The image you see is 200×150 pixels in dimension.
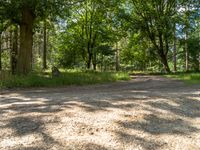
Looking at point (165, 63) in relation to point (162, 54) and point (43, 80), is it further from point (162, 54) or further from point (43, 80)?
point (43, 80)

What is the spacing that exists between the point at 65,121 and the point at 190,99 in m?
3.46

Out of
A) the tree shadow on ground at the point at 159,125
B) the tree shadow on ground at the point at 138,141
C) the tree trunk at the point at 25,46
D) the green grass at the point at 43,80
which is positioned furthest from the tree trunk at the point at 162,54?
the tree shadow on ground at the point at 138,141

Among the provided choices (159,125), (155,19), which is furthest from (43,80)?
(155,19)

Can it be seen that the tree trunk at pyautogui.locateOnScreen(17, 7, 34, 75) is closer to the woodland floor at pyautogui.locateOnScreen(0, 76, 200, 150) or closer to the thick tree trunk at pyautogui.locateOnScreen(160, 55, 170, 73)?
the woodland floor at pyautogui.locateOnScreen(0, 76, 200, 150)

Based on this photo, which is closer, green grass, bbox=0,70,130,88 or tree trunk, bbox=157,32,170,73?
green grass, bbox=0,70,130,88

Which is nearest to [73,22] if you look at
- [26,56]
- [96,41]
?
[96,41]

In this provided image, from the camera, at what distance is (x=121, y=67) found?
3956 cm

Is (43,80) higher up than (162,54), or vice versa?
(162,54)

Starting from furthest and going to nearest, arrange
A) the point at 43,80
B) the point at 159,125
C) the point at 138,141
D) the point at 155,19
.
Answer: the point at 155,19, the point at 43,80, the point at 159,125, the point at 138,141

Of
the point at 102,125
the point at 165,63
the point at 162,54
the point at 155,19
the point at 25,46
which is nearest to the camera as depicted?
the point at 102,125

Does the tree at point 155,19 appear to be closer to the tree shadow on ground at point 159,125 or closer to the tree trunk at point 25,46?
the tree trunk at point 25,46

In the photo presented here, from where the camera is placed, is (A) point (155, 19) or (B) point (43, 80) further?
(A) point (155, 19)

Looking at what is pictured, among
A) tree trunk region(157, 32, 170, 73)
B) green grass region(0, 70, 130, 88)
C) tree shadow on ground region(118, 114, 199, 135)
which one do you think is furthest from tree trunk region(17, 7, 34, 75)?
tree trunk region(157, 32, 170, 73)

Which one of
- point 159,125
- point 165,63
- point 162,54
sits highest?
point 162,54
